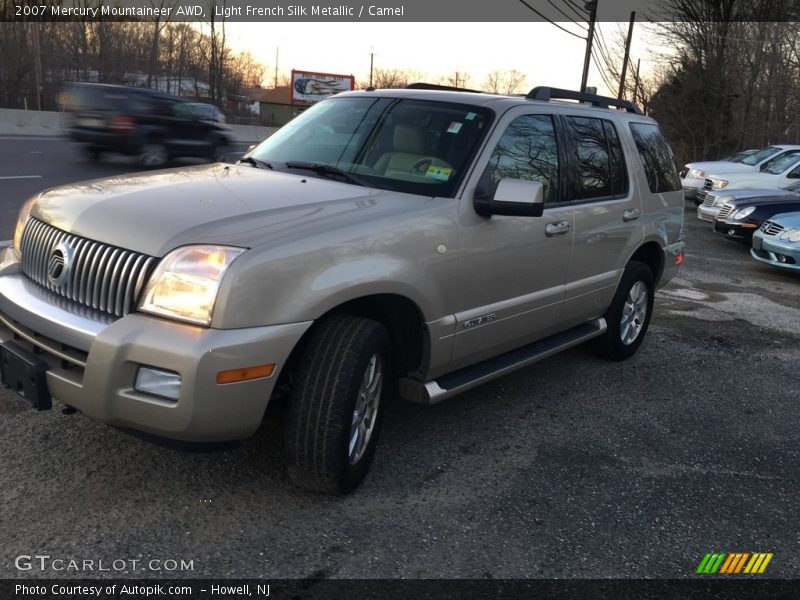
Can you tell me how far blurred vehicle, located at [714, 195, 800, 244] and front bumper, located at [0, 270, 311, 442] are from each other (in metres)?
10.5

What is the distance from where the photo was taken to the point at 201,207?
3.04 metres

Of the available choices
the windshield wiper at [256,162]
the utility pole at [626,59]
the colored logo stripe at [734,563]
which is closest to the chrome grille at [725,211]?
the windshield wiper at [256,162]

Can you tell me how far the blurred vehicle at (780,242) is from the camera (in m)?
9.47

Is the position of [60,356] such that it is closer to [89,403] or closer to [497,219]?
[89,403]

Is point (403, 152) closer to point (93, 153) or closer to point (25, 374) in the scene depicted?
point (25, 374)

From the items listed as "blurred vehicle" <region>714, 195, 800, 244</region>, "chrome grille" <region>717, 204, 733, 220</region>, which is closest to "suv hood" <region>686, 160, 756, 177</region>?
"chrome grille" <region>717, 204, 733, 220</region>

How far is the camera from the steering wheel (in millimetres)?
3746

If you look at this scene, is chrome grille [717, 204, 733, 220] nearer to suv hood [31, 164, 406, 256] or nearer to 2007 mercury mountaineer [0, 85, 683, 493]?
2007 mercury mountaineer [0, 85, 683, 493]

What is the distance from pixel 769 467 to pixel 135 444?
3301mm

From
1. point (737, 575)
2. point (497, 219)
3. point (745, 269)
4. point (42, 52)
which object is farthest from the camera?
point (42, 52)

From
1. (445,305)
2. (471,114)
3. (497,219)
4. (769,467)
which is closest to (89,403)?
(445,305)

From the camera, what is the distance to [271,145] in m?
4.42

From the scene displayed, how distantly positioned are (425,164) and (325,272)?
1.15 metres

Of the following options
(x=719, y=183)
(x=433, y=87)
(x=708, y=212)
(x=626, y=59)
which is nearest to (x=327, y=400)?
(x=433, y=87)
